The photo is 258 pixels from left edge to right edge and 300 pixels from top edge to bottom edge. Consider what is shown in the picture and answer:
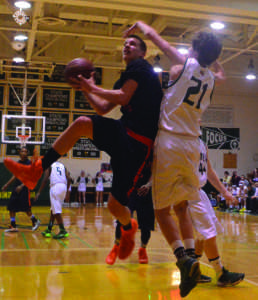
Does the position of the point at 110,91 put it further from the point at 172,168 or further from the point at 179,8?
the point at 179,8

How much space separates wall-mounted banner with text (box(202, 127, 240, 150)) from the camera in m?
22.2

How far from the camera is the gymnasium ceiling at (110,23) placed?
7.48 metres

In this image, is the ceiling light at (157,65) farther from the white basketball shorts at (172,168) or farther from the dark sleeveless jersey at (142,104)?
the white basketball shorts at (172,168)

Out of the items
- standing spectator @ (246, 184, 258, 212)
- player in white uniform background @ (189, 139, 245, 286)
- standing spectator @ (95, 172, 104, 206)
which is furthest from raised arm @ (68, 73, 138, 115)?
standing spectator @ (95, 172, 104, 206)

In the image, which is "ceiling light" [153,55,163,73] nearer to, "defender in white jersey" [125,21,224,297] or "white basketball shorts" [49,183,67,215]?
"white basketball shorts" [49,183,67,215]

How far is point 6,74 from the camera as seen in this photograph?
65.1 ft

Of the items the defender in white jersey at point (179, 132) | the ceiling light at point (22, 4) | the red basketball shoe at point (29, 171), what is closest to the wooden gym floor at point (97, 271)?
the defender in white jersey at point (179, 132)

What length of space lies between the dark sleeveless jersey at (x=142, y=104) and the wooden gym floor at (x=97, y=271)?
4.94 ft

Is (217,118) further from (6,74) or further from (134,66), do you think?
(134,66)

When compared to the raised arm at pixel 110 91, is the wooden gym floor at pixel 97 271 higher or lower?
lower

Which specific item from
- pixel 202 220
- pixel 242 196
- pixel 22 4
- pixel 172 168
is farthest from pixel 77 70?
pixel 242 196

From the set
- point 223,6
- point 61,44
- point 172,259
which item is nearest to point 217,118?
point 61,44

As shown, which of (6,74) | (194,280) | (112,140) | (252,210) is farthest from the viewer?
(6,74)

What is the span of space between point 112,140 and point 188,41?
11.7 metres
